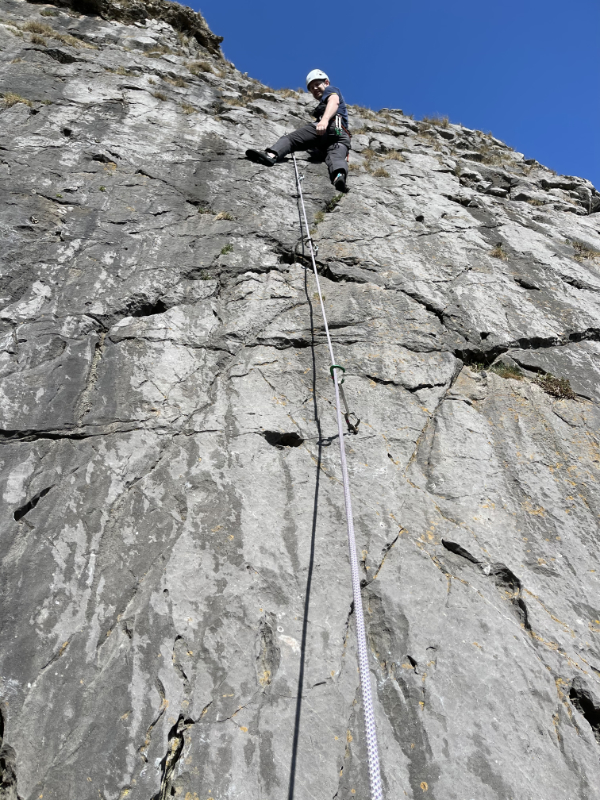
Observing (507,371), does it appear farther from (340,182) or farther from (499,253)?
(340,182)

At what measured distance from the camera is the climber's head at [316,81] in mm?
10344

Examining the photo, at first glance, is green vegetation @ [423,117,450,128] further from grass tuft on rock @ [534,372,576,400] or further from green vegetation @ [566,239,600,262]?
grass tuft on rock @ [534,372,576,400]

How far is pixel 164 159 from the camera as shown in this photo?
7504 millimetres

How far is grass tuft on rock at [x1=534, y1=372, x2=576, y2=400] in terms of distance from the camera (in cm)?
516

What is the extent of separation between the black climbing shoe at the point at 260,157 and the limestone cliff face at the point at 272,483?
125 mm

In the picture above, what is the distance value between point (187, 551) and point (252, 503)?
2.03ft

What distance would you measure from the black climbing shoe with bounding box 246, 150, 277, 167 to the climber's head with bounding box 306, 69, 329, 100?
3418mm

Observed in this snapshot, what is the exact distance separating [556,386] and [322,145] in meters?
6.09

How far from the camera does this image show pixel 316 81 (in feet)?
34.1

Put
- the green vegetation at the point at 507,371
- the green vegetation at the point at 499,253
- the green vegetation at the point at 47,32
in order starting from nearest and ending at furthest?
the green vegetation at the point at 507,371
the green vegetation at the point at 499,253
the green vegetation at the point at 47,32

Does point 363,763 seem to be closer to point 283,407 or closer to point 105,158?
point 283,407

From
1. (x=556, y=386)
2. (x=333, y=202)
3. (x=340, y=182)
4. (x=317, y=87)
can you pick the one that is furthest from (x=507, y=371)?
(x=317, y=87)

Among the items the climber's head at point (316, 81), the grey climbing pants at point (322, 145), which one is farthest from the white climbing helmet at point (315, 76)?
the grey climbing pants at point (322, 145)

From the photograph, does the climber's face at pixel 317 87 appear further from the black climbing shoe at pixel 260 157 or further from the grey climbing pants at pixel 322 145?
the black climbing shoe at pixel 260 157
